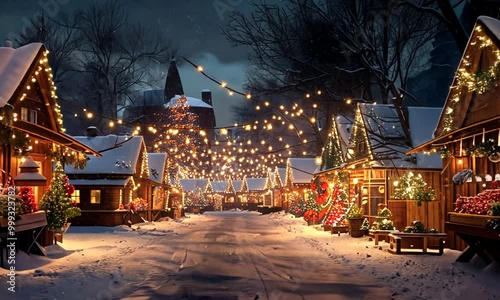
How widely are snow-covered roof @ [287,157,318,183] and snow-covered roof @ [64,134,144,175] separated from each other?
23.7 meters

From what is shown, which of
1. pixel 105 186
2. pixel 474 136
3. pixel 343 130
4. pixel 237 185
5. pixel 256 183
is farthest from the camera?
pixel 237 185

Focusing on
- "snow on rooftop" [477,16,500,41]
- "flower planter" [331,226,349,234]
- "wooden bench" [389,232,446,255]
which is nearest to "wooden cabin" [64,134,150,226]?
"flower planter" [331,226,349,234]

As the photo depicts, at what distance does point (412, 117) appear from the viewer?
2836cm

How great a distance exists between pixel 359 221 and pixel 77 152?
13.9 meters

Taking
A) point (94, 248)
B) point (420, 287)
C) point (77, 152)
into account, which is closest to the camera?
point (420, 287)

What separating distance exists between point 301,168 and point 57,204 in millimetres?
43883

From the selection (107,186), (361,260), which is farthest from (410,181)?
(107,186)

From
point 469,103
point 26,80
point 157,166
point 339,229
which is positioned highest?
point 26,80

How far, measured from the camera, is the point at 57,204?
19297 mm

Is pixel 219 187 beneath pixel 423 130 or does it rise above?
beneath

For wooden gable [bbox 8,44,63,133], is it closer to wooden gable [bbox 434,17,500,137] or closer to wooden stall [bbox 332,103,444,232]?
wooden gable [bbox 434,17,500,137]

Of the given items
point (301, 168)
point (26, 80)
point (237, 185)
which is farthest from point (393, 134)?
point (237, 185)

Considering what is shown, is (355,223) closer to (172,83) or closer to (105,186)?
(105,186)

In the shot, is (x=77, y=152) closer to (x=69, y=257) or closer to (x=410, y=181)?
(x=69, y=257)
